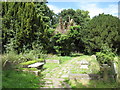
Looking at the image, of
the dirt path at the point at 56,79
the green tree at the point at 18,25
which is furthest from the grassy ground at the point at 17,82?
the green tree at the point at 18,25

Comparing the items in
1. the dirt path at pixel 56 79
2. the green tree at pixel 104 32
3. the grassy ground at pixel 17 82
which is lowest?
the dirt path at pixel 56 79

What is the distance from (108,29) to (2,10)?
971 centimetres

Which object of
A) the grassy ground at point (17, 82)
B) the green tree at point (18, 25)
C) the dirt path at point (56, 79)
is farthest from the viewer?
the green tree at point (18, 25)

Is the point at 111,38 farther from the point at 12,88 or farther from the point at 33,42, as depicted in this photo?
the point at 12,88

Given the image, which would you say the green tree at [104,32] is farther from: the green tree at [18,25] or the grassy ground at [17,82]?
the grassy ground at [17,82]

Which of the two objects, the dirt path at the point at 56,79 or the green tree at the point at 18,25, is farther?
the green tree at the point at 18,25

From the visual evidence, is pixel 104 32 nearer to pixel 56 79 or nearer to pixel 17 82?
pixel 56 79

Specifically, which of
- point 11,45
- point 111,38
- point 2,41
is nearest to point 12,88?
point 11,45

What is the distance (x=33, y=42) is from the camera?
1042cm

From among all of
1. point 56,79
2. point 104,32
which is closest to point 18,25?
point 56,79

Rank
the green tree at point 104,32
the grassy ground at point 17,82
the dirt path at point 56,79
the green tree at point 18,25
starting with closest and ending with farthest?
the grassy ground at point 17,82 < the dirt path at point 56,79 < the green tree at point 18,25 < the green tree at point 104,32

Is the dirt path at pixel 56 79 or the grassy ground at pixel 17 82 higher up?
the grassy ground at pixel 17 82

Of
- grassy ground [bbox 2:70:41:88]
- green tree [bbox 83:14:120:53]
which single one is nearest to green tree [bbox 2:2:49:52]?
grassy ground [bbox 2:70:41:88]

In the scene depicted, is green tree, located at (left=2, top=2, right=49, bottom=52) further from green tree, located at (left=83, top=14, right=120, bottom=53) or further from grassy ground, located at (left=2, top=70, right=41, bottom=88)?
green tree, located at (left=83, top=14, right=120, bottom=53)
